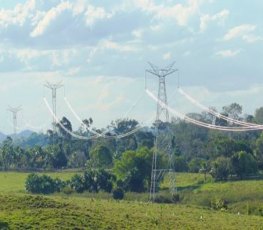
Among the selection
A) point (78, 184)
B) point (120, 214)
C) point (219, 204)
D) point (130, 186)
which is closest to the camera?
point (120, 214)

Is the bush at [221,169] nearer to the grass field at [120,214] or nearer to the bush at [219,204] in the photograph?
the grass field at [120,214]

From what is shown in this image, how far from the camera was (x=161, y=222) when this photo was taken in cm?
6512

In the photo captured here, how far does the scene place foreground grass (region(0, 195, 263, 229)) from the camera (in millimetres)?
59719

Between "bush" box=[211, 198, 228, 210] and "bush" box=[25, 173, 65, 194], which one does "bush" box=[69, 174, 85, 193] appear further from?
"bush" box=[211, 198, 228, 210]

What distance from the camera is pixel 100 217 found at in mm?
64625

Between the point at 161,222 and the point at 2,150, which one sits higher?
the point at 2,150

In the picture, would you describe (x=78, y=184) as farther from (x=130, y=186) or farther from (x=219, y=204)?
(x=219, y=204)

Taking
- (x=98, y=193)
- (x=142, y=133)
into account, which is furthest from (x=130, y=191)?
(x=142, y=133)

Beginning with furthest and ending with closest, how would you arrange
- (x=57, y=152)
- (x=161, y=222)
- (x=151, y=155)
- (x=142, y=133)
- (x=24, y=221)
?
1. (x=142, y=133)
2. (x=57, y=152)
3. (x=151, y=155)
4. (x=161, y=222)
5. (x=24, y=221)

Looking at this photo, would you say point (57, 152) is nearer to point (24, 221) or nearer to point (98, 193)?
point (98, 193)

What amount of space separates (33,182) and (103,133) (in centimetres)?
8018

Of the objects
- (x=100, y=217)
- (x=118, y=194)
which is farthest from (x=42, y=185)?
(x=100, y=217)

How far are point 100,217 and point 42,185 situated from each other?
4090 cm

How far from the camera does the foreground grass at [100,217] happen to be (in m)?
59.7
